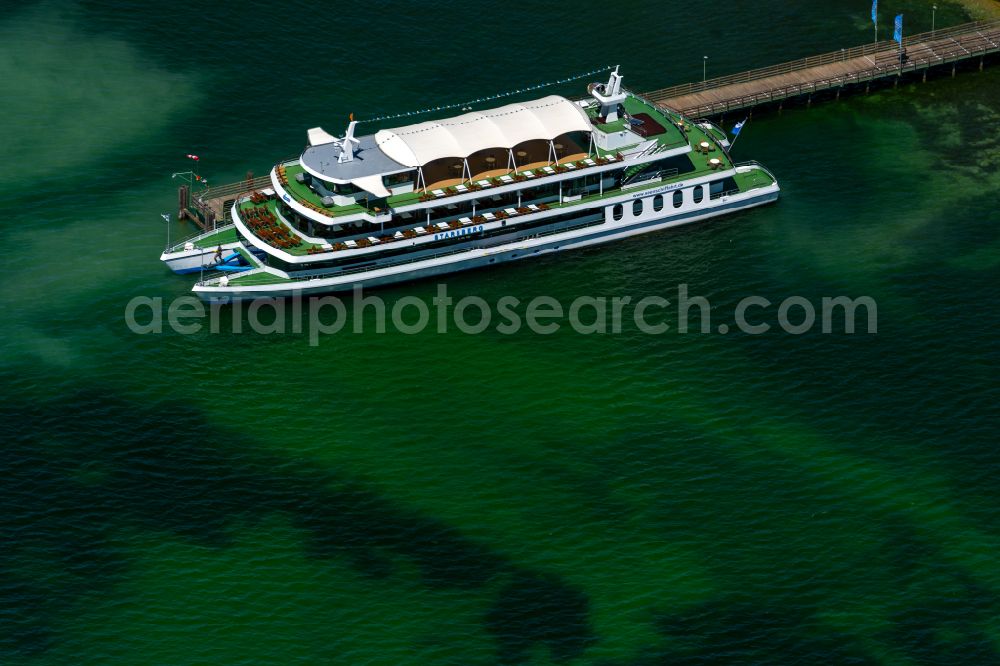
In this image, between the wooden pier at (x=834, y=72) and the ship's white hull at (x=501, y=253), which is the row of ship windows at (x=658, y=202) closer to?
the ship's white hull at (x=501, y=253)

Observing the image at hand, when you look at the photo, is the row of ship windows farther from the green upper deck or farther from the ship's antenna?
the ship's antenna

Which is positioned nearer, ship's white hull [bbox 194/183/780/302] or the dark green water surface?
the dark green water surface

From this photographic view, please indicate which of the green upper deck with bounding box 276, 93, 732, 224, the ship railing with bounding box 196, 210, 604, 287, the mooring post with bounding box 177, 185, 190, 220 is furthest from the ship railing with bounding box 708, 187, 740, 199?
the mooring post with bounding box 177, 185, 190, 220

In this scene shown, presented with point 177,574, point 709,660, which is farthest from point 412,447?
point 709,660

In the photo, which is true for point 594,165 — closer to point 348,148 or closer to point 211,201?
point 348,148

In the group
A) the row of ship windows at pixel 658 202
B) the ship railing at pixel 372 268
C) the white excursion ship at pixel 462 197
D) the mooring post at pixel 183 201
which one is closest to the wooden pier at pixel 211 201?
the mooring post at pixel 183 201

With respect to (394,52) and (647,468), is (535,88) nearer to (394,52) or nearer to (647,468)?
(394,52)
